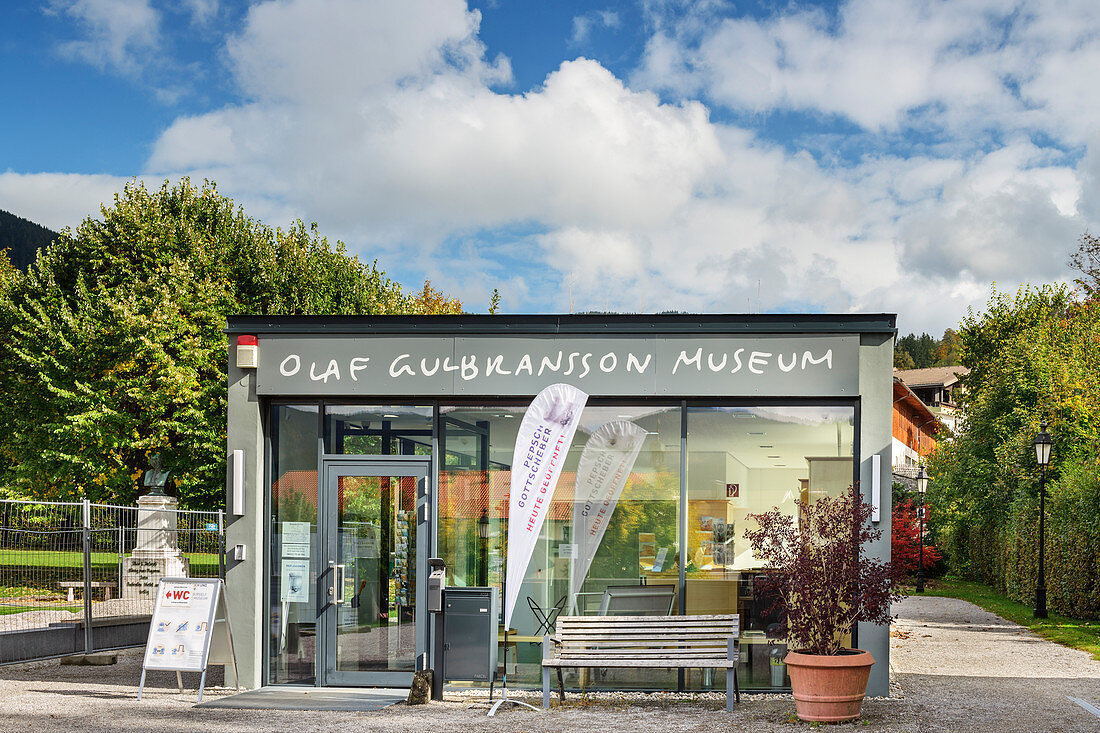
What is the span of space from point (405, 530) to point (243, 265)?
1706cm

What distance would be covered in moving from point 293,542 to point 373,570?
914 millimetres

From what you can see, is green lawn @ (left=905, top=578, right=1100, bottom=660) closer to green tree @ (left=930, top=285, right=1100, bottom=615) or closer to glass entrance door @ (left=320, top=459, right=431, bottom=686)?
green tree @ (left=930, top=285, right=1100, bottom=615)

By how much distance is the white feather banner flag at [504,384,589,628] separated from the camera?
9625 mm

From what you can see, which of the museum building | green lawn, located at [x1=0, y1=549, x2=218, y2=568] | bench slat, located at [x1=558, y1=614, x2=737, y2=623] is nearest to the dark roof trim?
the museum building

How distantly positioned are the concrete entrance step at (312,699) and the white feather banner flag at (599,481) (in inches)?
89.3

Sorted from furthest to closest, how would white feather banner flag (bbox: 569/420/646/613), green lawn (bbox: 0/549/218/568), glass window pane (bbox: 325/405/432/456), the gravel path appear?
green lawn (bbox: 0/549/218/568)
glass window pane (bbox: 325/405/432/456)
white feather banner flag (bbox: 569/420/646/613)
the gravel path

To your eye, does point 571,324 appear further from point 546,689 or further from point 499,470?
point 546,689

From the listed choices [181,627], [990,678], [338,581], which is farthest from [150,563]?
[990,678]

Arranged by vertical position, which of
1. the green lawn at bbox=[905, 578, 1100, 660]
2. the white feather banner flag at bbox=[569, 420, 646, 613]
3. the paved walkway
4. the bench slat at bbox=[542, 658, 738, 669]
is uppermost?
the white feather banner flag at bbox=[569, 420, 646, 613]

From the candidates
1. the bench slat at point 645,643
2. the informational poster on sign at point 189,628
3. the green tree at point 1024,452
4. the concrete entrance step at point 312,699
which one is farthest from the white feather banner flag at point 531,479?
the green tree at point 1024,452

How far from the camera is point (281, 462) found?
35.1 feet

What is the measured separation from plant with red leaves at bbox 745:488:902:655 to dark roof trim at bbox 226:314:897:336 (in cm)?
189

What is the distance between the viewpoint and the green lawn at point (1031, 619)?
1547cm

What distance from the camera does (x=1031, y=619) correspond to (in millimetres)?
19391
